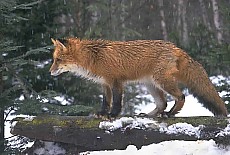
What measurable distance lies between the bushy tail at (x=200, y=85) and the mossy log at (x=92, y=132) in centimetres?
40

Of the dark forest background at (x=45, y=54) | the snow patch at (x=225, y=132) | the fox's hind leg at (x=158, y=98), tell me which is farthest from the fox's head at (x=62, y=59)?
the snow patch at (x=225, y=132)

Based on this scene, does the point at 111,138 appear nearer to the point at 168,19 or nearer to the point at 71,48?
the point at 71,48

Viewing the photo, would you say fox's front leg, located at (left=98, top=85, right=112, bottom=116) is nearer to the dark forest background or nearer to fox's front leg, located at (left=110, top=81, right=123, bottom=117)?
fox's front leg, located at (left=110, top=81, right=123, bottom=117)

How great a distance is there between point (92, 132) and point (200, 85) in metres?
1.86

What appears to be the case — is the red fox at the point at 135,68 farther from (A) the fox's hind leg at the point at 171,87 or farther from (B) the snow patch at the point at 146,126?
(B) the snow patch at the point at 146,126

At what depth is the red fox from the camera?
258 inches

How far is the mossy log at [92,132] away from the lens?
6152mm

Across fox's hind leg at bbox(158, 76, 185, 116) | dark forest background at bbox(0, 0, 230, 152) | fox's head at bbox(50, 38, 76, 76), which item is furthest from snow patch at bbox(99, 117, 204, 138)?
dark forest background at bbox(0, 0, 230, 152)

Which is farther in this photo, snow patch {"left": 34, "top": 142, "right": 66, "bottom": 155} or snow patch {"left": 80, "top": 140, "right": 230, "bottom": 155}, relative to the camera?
snow patch {"left": 34, "top": 142, "right": 66, "bottom": 155}

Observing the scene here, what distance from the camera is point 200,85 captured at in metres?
6.69

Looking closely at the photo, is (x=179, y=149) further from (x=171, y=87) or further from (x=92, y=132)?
(x=92, y=132)

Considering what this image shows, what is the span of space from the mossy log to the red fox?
0.35 m

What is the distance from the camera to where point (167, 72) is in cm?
651

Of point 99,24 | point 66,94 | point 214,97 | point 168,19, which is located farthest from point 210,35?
point 168,19
